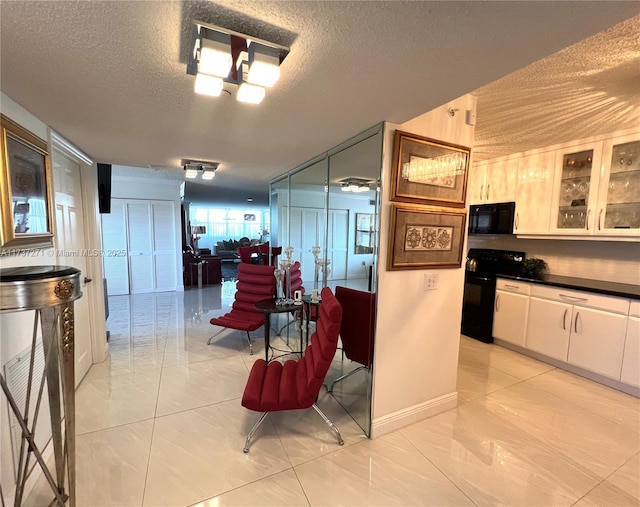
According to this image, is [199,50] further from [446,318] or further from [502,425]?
[502,425]

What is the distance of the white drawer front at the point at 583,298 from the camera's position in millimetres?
2545

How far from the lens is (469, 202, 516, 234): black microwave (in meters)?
3.60


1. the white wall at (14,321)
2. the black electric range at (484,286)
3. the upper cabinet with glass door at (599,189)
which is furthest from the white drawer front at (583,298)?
the white wall at (14,321)

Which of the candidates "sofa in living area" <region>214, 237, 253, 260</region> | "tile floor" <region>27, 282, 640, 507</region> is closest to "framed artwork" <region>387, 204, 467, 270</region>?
"tile floor" <region>27, 282, 640, 507</region>

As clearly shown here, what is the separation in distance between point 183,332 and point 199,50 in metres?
3.64

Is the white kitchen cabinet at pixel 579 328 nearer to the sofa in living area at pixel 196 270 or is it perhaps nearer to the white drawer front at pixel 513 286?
the white drawer front at pixel 513 286

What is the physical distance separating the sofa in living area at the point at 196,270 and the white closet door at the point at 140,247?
30.6 inches

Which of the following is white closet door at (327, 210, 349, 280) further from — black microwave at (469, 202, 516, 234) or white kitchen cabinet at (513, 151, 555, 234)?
white kitchen cabinet at (513, 151, 555, 234)

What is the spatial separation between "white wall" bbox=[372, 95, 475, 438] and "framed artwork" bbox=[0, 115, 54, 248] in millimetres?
2007

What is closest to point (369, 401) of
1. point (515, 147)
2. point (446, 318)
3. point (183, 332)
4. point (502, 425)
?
point (446, 318)

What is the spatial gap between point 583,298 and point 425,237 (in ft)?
6.75

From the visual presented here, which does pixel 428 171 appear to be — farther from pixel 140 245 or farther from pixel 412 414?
pixel 140 245

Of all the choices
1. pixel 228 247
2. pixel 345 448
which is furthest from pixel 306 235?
pixel 228 247

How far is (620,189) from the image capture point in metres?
2.77
